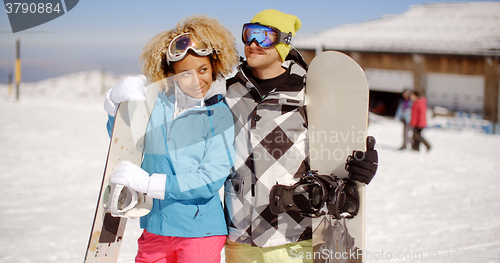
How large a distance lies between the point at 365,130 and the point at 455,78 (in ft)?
53.1

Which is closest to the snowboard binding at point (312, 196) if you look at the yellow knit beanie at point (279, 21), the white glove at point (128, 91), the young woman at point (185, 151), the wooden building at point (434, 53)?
the young woman at point (185, 151)

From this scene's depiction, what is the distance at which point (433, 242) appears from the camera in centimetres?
380

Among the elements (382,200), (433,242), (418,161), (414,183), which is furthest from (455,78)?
(433,242)

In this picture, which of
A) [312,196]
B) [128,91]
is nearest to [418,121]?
[312,196]

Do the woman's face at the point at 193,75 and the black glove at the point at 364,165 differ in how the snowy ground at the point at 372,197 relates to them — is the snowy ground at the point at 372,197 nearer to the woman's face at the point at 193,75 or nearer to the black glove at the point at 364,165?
the black glove at the point at 364,165

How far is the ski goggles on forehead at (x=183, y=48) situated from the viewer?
1.76 metres

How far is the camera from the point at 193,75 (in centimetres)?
176

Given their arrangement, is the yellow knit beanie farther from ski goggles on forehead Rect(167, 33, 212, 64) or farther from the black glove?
the black glove

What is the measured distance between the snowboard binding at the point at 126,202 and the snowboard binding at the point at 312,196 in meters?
0.56

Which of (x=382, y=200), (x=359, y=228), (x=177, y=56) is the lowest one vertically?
(x=382, y=200)

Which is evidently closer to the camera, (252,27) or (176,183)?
(176,183)

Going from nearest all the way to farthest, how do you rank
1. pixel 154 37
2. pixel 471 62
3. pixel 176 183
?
pixel 176 183, pixel 154 37, pixel 471 62

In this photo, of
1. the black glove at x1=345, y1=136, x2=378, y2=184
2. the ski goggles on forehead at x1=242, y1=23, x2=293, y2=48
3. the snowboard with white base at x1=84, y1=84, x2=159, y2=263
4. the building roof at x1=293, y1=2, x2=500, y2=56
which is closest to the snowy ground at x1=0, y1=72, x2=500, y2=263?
the snowboard with white base at x1=84, y1=84, x2=159, y2=263

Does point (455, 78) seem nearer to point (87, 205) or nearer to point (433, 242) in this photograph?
point (433, 242)
